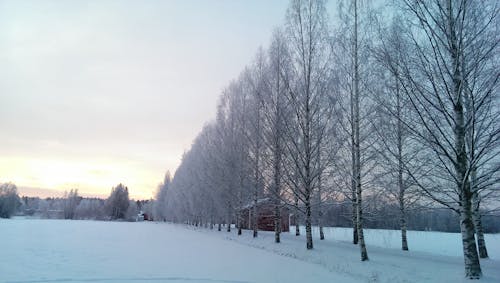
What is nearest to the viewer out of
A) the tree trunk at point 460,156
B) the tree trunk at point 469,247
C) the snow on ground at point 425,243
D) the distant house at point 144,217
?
the tree trunk at point 469,247

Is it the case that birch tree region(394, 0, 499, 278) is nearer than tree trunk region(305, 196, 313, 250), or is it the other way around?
birch tree region(394, 0, 499, 278)

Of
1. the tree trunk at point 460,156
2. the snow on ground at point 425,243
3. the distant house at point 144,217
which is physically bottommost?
the snow on ground at point 425,243

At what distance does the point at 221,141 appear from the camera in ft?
114

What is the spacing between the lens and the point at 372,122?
13.2 metres

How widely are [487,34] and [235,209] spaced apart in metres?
25.8

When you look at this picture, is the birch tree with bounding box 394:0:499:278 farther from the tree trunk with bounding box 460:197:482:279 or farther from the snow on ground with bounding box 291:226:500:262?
the snow on ground with bounding box 291:226:500:262

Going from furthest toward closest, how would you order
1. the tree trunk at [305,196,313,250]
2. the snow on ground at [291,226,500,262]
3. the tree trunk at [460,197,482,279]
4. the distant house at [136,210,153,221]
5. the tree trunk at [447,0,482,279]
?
the distant house at [136,210,153,221] → the snow on ground at [291,226,500,262] → the tree trunk at [305,196,313,250] → the tree trunk at [447,0,482,279] → the tree trunk at [460,197,482,279]

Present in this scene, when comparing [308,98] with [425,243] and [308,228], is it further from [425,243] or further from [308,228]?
[425,243]

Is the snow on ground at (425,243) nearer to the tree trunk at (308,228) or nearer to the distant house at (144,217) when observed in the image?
the tree trunk at (308,228)

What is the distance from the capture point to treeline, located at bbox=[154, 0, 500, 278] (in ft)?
32.4

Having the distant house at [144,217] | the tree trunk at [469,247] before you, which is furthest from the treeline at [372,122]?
the distant house at [144,217]

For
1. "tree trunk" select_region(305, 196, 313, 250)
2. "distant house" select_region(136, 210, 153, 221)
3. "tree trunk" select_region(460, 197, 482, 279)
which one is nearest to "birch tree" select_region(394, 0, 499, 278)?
"tree trunk" select_region(460, 197, 482, 279)

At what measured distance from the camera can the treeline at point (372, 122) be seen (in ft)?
32.4

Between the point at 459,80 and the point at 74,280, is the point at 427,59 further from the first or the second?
the point at 74,280
